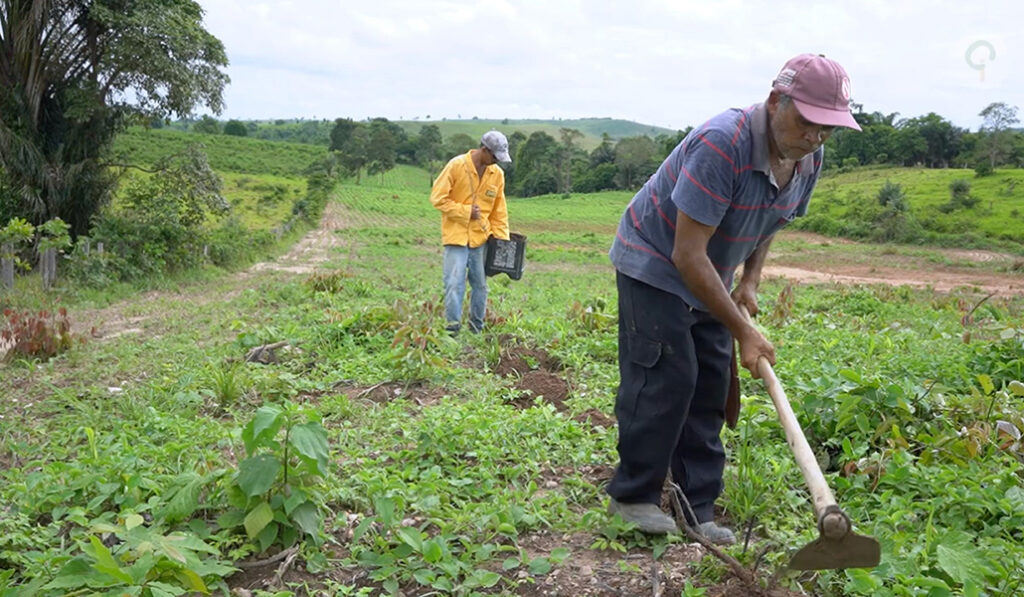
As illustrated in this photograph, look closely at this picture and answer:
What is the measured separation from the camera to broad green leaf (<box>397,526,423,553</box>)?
2.66 metres

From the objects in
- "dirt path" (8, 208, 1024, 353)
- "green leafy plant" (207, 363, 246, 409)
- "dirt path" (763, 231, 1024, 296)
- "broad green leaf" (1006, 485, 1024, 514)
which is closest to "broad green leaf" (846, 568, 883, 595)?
"broad green leaf" (1006, 485, 1024, 514)

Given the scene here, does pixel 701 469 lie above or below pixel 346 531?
above

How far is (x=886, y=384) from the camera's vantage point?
155 inches

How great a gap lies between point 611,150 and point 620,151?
3598 millimetres

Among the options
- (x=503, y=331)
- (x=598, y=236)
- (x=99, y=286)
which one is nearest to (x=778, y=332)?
(x=503, y=331)

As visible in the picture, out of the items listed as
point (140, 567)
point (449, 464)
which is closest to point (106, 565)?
point (140, 567)

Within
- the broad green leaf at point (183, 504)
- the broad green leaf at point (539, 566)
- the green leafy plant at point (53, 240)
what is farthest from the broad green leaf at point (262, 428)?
Result: the green leafy plant at point (53, 240)

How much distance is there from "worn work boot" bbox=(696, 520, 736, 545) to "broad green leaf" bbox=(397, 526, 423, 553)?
1052 millimetres

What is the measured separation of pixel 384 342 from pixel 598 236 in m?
27.5

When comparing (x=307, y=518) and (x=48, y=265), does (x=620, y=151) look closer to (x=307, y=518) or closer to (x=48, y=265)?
(x=48, y=265)

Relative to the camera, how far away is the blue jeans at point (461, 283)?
20.6 ft

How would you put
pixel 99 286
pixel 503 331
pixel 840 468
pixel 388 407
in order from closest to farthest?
pixel 840 468 → pixel 388 407 → pixel 503 331 → pixel 99 286

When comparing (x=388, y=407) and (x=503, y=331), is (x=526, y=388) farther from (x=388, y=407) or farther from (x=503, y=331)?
(x=503, y=331)

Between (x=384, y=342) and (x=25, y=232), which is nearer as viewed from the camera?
(x=384, y=342)
